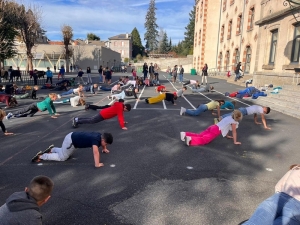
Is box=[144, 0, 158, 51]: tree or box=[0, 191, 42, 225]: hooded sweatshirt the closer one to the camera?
box=[0, 191, 42, 225]: hooded sweatshirt

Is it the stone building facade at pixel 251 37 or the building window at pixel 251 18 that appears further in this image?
the building window at pixel 251 18

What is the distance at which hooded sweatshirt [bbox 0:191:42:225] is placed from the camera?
224 centimetres

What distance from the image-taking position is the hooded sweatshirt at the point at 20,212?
2.24 metres

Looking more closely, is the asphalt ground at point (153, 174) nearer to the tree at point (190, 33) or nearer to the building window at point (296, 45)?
the building window at point (296, 45)

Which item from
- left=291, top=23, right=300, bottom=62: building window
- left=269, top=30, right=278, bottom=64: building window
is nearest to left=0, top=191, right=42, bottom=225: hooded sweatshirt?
left=291, top=23, right=300, bottom=62: building window

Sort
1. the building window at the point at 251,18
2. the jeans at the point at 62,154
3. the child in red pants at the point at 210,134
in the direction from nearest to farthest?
the jeans at the point at 62,154, the child in red pants at the point at 210,134, the building window at the point at 251,18

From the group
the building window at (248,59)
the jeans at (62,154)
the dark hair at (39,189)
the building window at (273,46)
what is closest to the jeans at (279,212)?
the dark hair at (39,189)

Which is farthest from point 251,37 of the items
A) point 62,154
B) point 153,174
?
point 62,154

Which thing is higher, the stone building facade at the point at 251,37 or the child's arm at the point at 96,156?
the stone building facade at the point at 251,37

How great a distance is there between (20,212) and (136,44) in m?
98.4

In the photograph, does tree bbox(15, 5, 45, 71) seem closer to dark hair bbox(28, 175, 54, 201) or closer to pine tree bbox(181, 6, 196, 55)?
dark hair bbox(28, 175, 54, 201)

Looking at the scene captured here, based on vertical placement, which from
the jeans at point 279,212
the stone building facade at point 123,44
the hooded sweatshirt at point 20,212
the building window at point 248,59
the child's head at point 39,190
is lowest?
the jeans at point 279,212

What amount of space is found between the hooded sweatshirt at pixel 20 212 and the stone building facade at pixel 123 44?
286ft

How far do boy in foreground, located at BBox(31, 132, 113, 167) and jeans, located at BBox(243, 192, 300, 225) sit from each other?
2995mm
